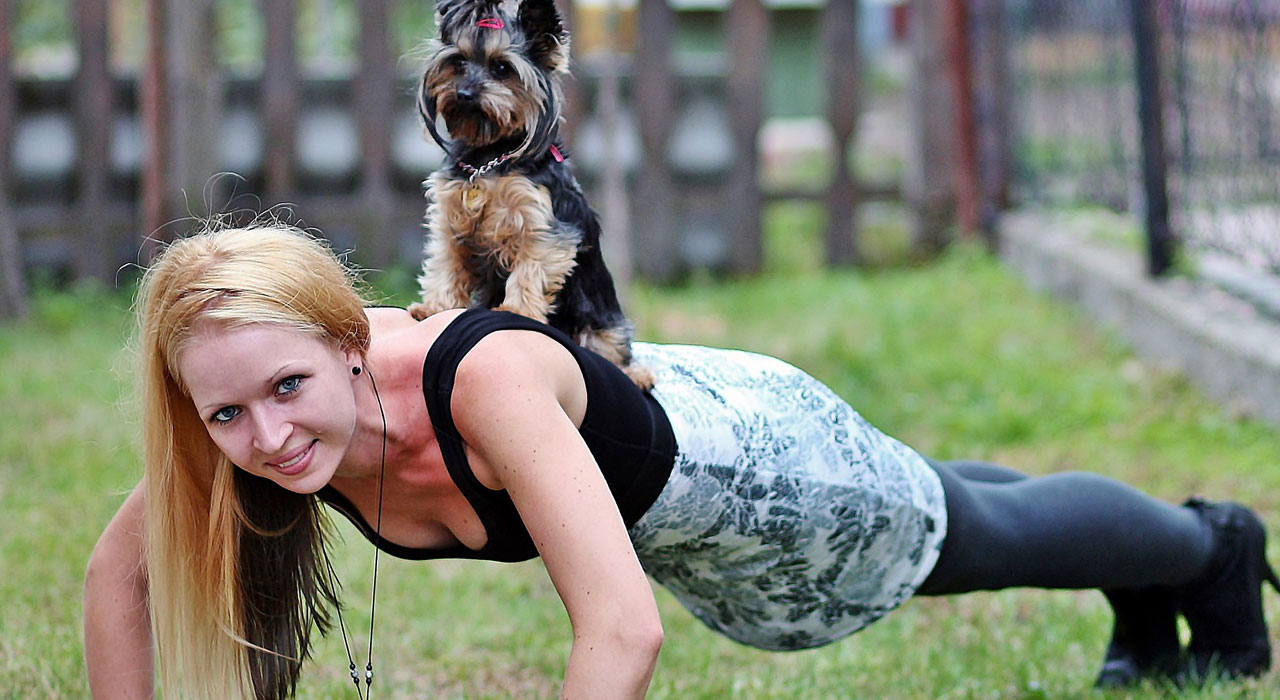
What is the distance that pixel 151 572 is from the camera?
2.38 m

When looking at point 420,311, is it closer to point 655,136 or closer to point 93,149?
point 655,136

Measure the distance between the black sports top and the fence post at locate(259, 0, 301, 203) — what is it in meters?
6.28

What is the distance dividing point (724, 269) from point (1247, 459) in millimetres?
4761

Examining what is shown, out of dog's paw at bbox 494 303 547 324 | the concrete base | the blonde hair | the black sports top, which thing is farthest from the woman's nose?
the concrete base

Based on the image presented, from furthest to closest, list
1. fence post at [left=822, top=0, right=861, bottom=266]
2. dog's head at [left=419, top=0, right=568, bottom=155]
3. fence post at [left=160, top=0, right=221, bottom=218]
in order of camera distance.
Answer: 1. fence post at [left=822, top=0, right=861, bottom=266]
2. fence post at [left=160, top=0, right=221, bottom=218]
3. dog's head at [left=419, top=0, right=568, bottom=155]

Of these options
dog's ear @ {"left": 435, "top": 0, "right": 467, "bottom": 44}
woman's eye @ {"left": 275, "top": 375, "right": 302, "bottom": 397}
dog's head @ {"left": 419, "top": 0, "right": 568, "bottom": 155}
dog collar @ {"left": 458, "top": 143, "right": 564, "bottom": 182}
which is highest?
dog's ear @ {"left": 435, "top": 0, "right": 467, "bottom": 44}

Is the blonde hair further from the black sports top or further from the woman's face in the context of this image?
the black sports top

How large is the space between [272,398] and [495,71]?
0.69m

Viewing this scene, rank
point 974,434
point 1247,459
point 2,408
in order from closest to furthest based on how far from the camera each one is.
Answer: point 1247,459 < point 974,434 < point 2,408

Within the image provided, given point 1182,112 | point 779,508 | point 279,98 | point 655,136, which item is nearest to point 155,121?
point 279,98

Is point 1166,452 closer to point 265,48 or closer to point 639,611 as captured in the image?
point 639,611

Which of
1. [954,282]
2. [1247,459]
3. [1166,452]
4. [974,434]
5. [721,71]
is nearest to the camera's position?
[1247,459]

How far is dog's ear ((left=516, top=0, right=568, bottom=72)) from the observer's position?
92.8 inches

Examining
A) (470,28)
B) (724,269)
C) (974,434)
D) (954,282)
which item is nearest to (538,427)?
(470,28)
